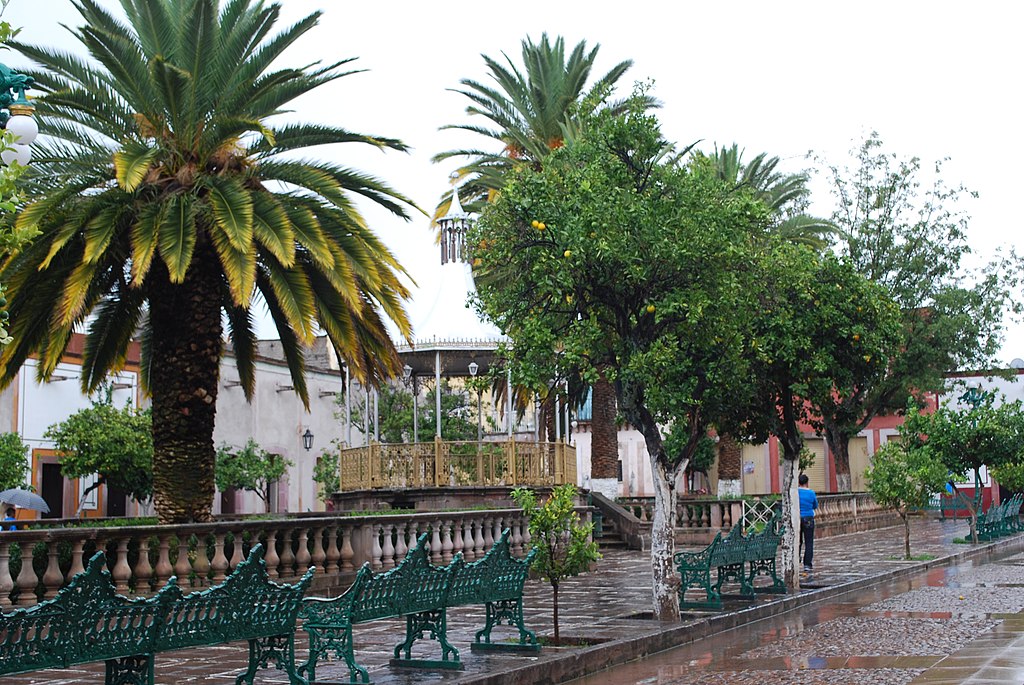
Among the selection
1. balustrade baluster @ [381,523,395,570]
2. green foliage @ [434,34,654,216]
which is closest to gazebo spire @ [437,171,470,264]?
green foliage @ [434,34,654,216]

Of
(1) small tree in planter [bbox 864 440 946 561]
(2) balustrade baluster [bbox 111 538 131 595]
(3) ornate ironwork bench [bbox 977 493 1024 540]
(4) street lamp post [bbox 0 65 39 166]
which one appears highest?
(4) street lamp post [bbox 0 65 39 166]

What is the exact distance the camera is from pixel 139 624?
762cm

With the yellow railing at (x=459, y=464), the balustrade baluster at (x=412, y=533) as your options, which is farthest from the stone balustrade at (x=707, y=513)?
the balustrade baluster at (x=412, y=533)

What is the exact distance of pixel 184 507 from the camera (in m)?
15.6

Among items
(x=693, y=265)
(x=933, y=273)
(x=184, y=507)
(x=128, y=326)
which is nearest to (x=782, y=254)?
(x=693, y=265)

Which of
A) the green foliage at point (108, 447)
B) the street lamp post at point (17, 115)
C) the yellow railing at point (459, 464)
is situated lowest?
the yellow railing at point (459, 464)

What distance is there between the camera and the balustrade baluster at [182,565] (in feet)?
45.6

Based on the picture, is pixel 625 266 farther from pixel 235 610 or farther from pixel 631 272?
pixel 235 610

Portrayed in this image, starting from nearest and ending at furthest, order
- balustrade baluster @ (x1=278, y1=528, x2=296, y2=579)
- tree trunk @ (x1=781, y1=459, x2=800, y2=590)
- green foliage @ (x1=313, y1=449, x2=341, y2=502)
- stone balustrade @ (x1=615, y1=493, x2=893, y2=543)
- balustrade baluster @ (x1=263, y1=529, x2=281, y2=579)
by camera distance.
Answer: balustrade baluster @ (x1=263, y1=529, x2=281, y2=579), balustrade baluster @ (x1=278, y1=528, x2=296, y2=579), tree trunk @ (x1=781, y1=459, x2=800, y2=590), stone balustrade @ (x1=615, y1=493, x2=893, y2=543), green foliage @ (x1=313, y1=449, x2=341, y2=502)

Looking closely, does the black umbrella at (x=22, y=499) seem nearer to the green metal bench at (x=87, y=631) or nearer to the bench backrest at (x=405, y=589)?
the bench backrest at (x=405, y=589)

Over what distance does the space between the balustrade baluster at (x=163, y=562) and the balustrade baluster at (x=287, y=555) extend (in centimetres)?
184

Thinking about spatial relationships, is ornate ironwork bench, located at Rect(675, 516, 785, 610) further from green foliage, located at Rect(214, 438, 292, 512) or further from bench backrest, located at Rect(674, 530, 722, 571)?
green foliage, located at Rect(214, 438, 292, 512)

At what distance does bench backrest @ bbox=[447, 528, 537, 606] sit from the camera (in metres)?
10.8

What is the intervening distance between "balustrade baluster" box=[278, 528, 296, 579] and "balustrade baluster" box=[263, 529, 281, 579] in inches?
2.5
